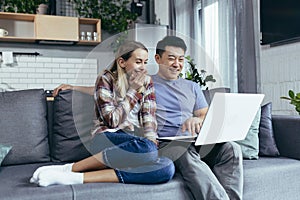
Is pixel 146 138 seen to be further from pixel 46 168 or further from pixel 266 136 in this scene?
pixel 266 136

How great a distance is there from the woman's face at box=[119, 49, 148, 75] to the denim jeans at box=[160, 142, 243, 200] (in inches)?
15.4

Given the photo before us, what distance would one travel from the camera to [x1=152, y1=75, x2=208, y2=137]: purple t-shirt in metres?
1.83

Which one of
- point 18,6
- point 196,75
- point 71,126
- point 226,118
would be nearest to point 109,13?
point 18,6

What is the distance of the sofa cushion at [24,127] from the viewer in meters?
1.84

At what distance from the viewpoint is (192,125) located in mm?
1758

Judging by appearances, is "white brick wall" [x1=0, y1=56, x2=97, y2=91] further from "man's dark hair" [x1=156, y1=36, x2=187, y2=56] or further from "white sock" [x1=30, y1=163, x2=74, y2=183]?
"white sock" [x1=30, y1=163, x2=74, y2=183]

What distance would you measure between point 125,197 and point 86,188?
0.53 feet

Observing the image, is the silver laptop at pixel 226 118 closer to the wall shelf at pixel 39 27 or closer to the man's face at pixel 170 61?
the man's face at pixel 170 61

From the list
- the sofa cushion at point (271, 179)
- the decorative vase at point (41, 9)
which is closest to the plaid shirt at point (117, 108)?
the sofa cushion at point (271, 179)

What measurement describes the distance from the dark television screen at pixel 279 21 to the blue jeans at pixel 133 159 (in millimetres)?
1594

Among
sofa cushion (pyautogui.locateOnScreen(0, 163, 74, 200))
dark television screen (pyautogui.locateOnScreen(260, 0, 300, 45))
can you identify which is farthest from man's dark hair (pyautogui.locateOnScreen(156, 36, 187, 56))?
dark television screen (pyautogui.locateOnScreen(260, 0, 300, 45))

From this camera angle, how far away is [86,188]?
4.60 ft

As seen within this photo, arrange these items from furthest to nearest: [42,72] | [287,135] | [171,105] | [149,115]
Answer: [42,72], [287,135], [171,105], [149,115]

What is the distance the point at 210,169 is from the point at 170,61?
561 millimetres
